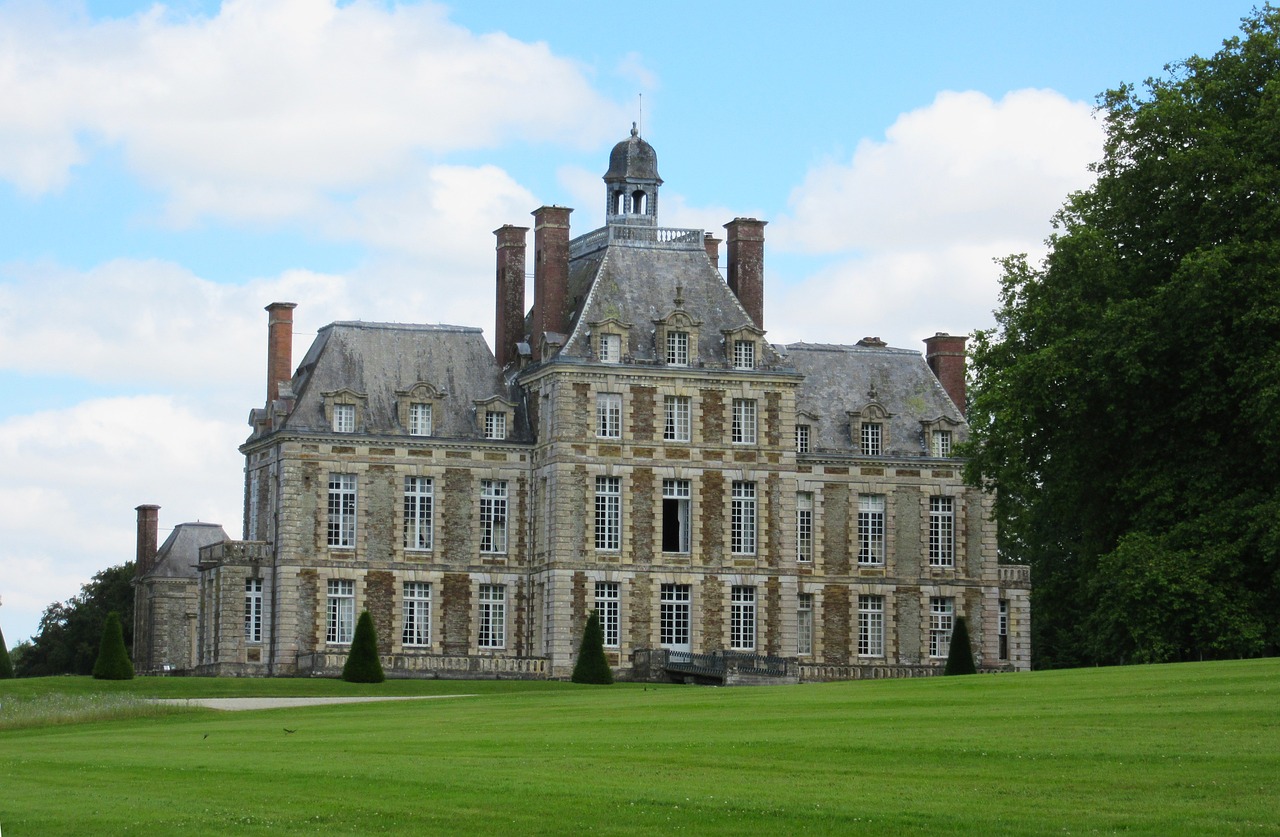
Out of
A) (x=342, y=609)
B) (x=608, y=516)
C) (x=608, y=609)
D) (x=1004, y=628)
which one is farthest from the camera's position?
(x=1004, y=628)

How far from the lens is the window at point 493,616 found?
2459 inches

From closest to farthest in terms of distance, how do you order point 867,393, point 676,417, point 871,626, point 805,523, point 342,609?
point 342,609, point 676,417, point 805,523, point 871,626, point 867,393

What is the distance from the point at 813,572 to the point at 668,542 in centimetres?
537

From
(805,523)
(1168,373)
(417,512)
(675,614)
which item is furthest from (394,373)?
(1168,373)

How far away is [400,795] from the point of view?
70.2 feet

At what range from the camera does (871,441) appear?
6644 cm

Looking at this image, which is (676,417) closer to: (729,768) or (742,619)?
(742,619)

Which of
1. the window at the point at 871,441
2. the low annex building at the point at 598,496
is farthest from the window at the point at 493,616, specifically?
the window at the point at 871,441

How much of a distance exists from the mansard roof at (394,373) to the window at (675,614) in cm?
725

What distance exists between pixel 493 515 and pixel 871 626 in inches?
Answer: 476

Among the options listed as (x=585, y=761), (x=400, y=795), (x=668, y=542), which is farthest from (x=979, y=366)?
(x=400, y=795)

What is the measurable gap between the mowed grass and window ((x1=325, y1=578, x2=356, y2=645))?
25.5 metres

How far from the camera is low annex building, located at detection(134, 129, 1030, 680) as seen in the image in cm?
6106

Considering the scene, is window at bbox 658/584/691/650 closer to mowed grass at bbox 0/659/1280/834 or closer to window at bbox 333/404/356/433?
window at bbox 333/404/356/433
